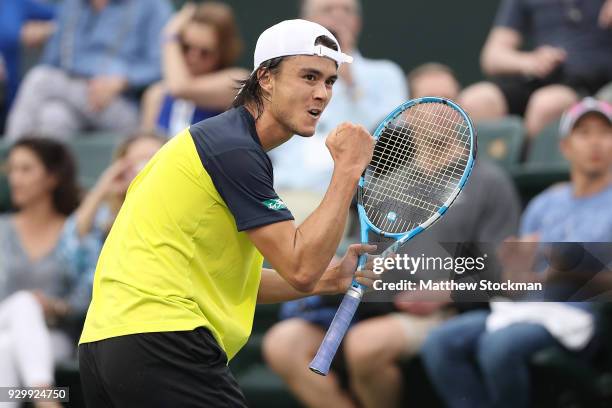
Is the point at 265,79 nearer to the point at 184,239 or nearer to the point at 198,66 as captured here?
the point at 184,239

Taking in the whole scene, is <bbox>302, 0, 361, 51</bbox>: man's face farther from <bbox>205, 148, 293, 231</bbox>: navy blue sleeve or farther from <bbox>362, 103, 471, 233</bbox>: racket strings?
<bbox>205, 148, 293, 231</bbox>: navy blue sleeve

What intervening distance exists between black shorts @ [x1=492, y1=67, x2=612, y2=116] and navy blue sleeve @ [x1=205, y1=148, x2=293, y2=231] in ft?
11.5

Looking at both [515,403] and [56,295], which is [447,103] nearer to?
[515,403]

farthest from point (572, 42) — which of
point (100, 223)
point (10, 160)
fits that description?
point (10, 160)

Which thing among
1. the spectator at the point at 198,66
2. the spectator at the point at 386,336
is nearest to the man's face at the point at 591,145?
the spectator at the point at 386,336

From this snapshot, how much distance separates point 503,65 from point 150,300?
396 cm

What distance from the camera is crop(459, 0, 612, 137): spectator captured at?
625 centimetres

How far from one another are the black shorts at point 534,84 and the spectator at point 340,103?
63cm

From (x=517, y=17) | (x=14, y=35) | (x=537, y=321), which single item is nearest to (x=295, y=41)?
(x=537, y=321)

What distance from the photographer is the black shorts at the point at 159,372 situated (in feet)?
10.1

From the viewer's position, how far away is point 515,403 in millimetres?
5156

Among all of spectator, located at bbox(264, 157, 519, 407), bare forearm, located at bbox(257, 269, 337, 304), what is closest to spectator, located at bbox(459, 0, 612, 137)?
spectator, located at bbox(264, 157, 519, 407)

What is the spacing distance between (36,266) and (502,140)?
8.05 feet

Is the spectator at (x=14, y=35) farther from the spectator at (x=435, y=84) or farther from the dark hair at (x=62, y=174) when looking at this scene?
the spectator at (x=435, y=84)
